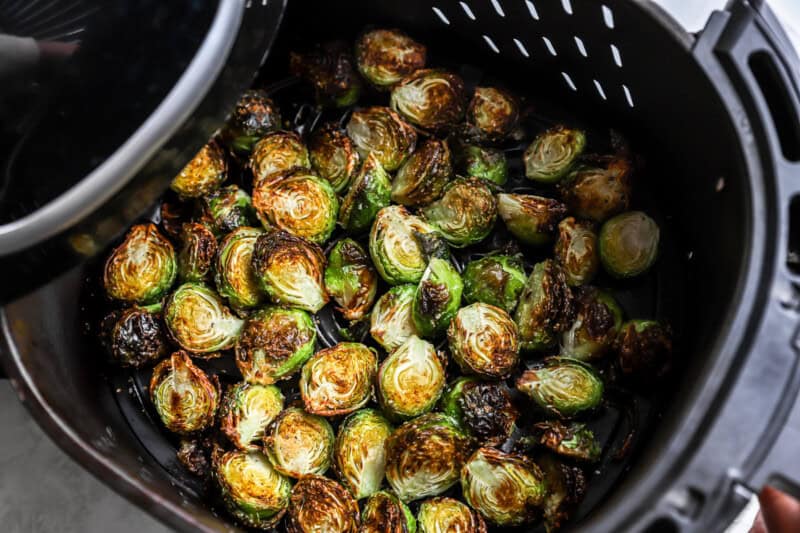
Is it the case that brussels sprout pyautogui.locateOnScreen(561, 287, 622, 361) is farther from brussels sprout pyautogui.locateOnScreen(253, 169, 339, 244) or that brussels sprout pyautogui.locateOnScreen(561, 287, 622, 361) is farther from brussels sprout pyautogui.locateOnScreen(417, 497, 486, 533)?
brussels sprout pyautogui.locateOnScreen(253, 169, 339, 244)

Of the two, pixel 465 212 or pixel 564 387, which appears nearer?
pixel 564 387

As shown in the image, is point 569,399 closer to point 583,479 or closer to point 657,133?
point 583,479

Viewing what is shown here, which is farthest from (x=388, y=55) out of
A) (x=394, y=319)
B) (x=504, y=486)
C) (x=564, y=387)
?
(x=504, y=486)

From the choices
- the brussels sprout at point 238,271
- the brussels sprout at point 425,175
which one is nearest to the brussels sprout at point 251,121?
the brussels sprout at point 238,271

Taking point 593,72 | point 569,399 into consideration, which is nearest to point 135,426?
point 569,399

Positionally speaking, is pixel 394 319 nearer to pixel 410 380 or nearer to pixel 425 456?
pixel 410 380

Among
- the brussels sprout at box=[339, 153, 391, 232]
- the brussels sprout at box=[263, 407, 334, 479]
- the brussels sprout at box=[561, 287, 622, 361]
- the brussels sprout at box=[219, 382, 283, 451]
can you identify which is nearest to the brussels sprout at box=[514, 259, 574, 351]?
the brussels sprout at box=[561, 287, 622, 361]

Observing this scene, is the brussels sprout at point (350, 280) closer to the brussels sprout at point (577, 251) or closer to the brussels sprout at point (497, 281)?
the brussels sprout at point (497, 281)
